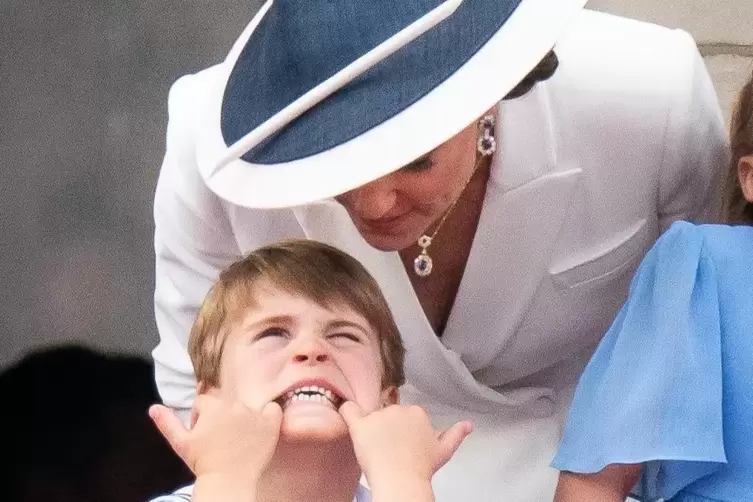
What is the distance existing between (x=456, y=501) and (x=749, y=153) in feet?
1.32

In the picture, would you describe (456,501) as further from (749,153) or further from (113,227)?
(113,227)

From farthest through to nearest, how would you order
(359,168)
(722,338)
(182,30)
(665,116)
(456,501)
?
1. (182,30)
2. (456,501)
3. (665,116)
4. (722,338)
5. (359,168)

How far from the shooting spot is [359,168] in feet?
1.75

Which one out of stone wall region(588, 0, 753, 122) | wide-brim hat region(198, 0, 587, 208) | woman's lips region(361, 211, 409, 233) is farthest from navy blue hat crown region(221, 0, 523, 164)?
stone wall region(588, 0, 753, 122)

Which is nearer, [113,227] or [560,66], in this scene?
[560,66]

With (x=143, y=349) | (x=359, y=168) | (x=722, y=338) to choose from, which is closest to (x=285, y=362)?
(x=359, y=168)

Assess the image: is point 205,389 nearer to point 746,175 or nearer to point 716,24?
point 746,175

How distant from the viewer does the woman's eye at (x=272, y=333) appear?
0.67 m

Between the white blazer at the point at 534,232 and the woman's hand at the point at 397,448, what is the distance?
21cm

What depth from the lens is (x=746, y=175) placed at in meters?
0.69

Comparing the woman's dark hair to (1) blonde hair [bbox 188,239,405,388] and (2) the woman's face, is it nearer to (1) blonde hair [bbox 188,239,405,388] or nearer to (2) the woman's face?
(2) the woman's face

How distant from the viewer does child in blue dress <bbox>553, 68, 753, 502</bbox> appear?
0.62 m

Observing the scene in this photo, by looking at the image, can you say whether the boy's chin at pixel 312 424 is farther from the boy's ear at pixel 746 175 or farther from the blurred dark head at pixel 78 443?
the blurred dark head at pixel 78 443

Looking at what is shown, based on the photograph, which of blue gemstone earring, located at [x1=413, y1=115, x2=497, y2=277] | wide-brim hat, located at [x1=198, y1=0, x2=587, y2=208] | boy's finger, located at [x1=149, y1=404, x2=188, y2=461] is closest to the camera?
wide-brim hat, located at [x1=198, y1=0, x2=587, y2=208]
